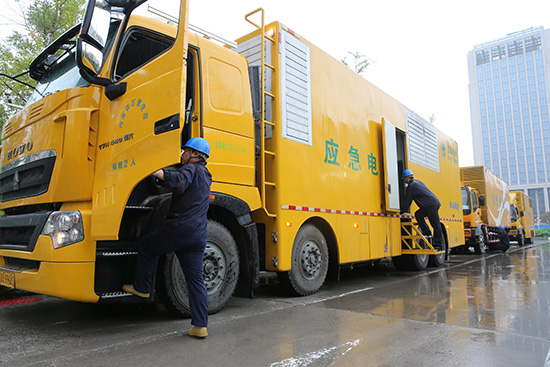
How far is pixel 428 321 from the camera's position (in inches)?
160

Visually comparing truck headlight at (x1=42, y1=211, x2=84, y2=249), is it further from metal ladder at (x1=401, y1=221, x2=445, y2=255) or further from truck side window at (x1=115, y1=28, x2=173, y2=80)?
metal ladder at (x1=401, y1=221, x2=445, y2=255)

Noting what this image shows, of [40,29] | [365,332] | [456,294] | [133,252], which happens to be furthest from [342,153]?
[40,29]

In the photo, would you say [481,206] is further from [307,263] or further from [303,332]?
[303,332]

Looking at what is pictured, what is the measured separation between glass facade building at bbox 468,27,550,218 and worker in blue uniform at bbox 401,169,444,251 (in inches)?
3923

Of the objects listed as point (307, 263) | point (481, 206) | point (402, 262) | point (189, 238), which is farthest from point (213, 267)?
point (481, 206)

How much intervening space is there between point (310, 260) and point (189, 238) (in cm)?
250

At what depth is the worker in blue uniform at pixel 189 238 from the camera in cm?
340

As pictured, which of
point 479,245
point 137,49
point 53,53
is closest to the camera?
point 137,49

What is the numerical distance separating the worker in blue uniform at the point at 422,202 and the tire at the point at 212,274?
492 cm

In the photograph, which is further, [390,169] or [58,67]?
[390,169]

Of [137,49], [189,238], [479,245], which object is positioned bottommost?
[479,245]

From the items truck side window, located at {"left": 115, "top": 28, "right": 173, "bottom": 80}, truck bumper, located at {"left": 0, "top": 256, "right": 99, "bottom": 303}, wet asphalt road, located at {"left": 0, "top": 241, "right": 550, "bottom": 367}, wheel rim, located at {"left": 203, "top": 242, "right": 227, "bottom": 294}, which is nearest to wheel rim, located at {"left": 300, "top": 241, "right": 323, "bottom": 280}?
wet asphalt road, located at {"left": 0, "top": 241, "right": 550, "bottom": 367}

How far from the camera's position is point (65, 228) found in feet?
11.1

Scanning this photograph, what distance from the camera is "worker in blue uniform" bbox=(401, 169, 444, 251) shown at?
8.06m
